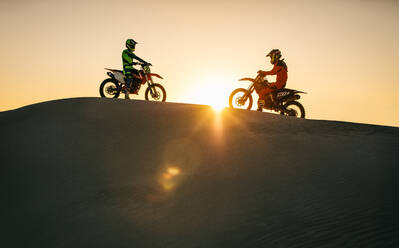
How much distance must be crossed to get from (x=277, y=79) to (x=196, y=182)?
539 centimetres

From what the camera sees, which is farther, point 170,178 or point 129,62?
point 129,62

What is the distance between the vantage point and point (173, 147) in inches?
208

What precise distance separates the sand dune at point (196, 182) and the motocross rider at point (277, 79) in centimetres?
114

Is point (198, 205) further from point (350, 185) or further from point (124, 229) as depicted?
point (350, 185)

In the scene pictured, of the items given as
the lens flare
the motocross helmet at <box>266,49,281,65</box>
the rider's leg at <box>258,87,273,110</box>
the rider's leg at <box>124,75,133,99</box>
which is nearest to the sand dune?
the lens flare

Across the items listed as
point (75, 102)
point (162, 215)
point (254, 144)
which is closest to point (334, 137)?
point (254, 144)

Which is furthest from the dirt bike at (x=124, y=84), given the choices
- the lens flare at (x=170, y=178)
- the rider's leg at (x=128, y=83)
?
the lens flare at (x=170, y=178)

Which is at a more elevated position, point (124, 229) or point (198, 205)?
point (198, 205)

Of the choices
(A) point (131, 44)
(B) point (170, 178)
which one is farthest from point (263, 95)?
(B) point (170, 178)

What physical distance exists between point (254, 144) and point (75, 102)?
6.19 metres

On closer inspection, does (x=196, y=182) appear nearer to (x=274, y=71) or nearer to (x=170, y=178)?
(x=170, y=178)

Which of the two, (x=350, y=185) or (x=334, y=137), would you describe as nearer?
(x=350, y=185)

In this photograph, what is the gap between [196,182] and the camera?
3.90 m

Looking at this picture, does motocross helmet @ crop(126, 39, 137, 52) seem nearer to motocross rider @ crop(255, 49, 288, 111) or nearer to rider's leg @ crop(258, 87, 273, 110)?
motocross rider @ crop(255, 49, 288, 111)
